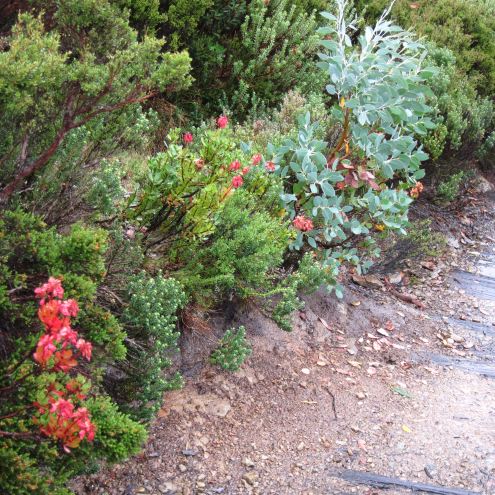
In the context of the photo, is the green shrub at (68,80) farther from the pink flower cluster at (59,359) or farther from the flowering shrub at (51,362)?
the pink flower cluster at (59,359)

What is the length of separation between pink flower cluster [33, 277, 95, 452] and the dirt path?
957 millimetres

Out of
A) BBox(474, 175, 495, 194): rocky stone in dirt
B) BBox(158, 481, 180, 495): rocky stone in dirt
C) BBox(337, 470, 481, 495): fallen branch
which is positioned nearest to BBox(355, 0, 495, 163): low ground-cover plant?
BBox(474, 175, 495, 194): rocky stone in dirt

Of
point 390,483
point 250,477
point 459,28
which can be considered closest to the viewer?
point 250,477

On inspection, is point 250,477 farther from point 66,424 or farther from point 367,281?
point 367,281

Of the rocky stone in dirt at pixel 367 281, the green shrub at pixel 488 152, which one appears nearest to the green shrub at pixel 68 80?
the rocky stone in dirt at pixel 367 281

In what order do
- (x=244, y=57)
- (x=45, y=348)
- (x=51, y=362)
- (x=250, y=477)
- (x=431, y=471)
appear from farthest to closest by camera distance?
(x=244, y=57) → (x=431, y=471) → (x=250, y=477) → (x=51, y=362) → (x=45, y=348)

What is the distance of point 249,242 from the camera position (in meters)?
3.44

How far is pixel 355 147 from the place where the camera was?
4.34 metres

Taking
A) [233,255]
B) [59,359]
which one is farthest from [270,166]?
[59,359]

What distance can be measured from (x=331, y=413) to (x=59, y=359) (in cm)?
208

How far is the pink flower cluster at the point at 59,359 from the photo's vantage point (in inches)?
70.4

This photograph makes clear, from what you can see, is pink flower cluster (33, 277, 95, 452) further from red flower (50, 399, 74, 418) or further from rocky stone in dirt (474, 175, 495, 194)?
rocky stone in dirt (474, 175, 495, 194)

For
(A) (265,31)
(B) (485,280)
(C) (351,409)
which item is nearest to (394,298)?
(B) (485,280)

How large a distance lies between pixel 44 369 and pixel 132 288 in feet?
3.32
